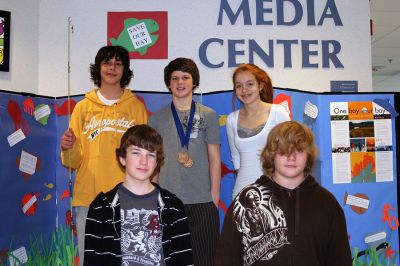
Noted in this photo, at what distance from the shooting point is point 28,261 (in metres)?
3.00

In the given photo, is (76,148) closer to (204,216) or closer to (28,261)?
(204,216)

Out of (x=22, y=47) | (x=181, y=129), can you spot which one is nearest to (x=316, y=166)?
(x=181, y=129)

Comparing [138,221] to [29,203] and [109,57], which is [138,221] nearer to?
[109,57]

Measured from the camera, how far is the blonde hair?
1.67 meters

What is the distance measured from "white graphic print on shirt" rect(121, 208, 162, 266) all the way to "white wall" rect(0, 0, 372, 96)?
6.83ft

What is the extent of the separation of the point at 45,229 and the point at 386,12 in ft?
15.2

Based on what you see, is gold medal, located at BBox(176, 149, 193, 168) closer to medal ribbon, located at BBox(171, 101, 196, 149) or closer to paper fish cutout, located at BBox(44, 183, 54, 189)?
medal ribbon, located at BBox(171, 101, 196, 149)

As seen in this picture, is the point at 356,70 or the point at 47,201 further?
the point at 356,70

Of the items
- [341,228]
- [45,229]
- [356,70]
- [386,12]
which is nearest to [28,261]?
[45,229]

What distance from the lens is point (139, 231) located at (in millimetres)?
1781

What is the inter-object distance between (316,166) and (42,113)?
202 cm

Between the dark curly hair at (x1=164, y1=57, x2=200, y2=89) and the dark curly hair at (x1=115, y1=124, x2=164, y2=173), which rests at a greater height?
the dark curly hair at (x1=164, y1=57, x2=200, y2=89)

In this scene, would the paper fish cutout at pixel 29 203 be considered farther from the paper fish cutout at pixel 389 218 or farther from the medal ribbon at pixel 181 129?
the paper fish cutout at pixel 389 218

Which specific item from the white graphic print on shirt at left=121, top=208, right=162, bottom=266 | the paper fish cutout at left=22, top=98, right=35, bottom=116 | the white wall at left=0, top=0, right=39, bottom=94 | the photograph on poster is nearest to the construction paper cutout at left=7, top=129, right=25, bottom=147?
the paper fish cutout at left=22, top=98, right=35, bottom=116
